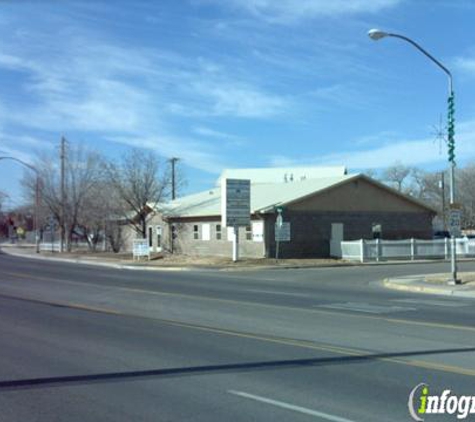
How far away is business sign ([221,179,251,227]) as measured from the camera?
38.4 metres

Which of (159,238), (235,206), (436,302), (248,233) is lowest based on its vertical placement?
(436,302)

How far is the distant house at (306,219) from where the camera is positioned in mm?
40875

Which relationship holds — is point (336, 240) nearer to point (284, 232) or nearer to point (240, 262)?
point (284, 232)

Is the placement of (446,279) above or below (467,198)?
below

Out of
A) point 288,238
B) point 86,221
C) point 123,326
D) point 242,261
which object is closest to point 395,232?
point 288,238

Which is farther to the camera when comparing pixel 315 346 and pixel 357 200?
pixel 357 200

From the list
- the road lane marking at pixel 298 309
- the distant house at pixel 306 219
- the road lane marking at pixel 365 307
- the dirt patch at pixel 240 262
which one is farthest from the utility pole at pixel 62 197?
the road lane marking at pixel 365 307

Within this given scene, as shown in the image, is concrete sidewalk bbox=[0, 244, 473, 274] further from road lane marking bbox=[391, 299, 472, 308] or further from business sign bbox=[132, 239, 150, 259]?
road lane marking bbox=[391, 299, 472, 308]

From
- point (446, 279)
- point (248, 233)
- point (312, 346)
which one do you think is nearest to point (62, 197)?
point (248, 233)

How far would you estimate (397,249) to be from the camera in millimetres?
41344

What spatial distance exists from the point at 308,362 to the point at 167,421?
329 cm

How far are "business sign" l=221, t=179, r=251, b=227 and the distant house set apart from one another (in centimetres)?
142

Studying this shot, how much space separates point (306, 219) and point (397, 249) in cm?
588

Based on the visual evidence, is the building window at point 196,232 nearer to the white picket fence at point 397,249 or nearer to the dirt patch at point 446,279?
the white picket fence at point 397,249
